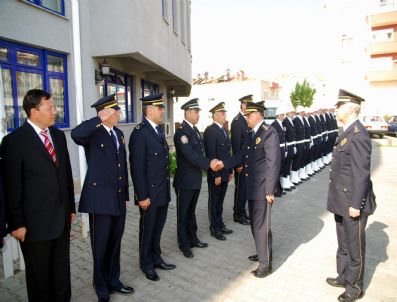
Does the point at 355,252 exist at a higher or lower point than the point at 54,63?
lower

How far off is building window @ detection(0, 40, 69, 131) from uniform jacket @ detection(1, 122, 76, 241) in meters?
4.93

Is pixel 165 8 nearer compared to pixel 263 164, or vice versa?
pixel 263 164

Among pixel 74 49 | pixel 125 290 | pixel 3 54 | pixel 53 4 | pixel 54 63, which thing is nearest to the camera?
pixel 125 290

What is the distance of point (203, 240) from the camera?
5.25 metres

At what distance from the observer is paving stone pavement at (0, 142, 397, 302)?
362 centimetres

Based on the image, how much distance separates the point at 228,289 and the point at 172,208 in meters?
3.44

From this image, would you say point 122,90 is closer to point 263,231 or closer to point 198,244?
point 198,244

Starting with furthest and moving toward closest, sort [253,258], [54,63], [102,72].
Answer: [102,72], [54,63], [253,258]

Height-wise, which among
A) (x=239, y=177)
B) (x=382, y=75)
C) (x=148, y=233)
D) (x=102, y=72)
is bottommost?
(x=148, y=233)

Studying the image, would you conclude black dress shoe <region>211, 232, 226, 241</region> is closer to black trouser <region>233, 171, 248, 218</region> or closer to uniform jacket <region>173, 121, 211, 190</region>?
black trouser <region>233, 171, 248, 218</region>

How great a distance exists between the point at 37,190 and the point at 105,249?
1.04 m

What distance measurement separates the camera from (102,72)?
9.25 metres

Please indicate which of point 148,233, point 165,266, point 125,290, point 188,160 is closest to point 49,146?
point 148,233

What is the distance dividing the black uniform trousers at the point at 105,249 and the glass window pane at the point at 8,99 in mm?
4880
